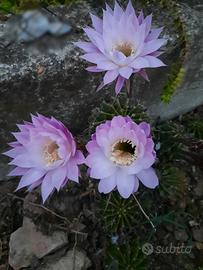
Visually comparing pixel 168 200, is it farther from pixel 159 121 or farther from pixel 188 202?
pixel 159 121

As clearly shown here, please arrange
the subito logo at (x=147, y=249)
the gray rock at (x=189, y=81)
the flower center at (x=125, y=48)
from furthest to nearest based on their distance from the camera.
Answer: the subito logo at (x=147, y=249) < the gray rock at (x=189, y=81) < the flower center at (x=125, y=48)

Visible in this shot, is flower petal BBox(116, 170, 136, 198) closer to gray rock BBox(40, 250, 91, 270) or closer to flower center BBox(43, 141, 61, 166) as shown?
flower center BBox(43, 141, 61, 166)

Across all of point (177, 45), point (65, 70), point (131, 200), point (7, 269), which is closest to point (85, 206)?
point (131, 200)

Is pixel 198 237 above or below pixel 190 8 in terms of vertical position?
below

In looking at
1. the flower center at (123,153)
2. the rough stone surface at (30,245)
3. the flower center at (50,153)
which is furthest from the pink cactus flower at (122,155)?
the rough stone surface at (30,245)

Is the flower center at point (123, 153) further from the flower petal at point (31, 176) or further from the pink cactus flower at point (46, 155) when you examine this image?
the flower petal at point (31, 176)

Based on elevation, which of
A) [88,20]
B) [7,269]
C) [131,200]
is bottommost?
[7,269]

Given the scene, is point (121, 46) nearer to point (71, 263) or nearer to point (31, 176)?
point (31, 176)
